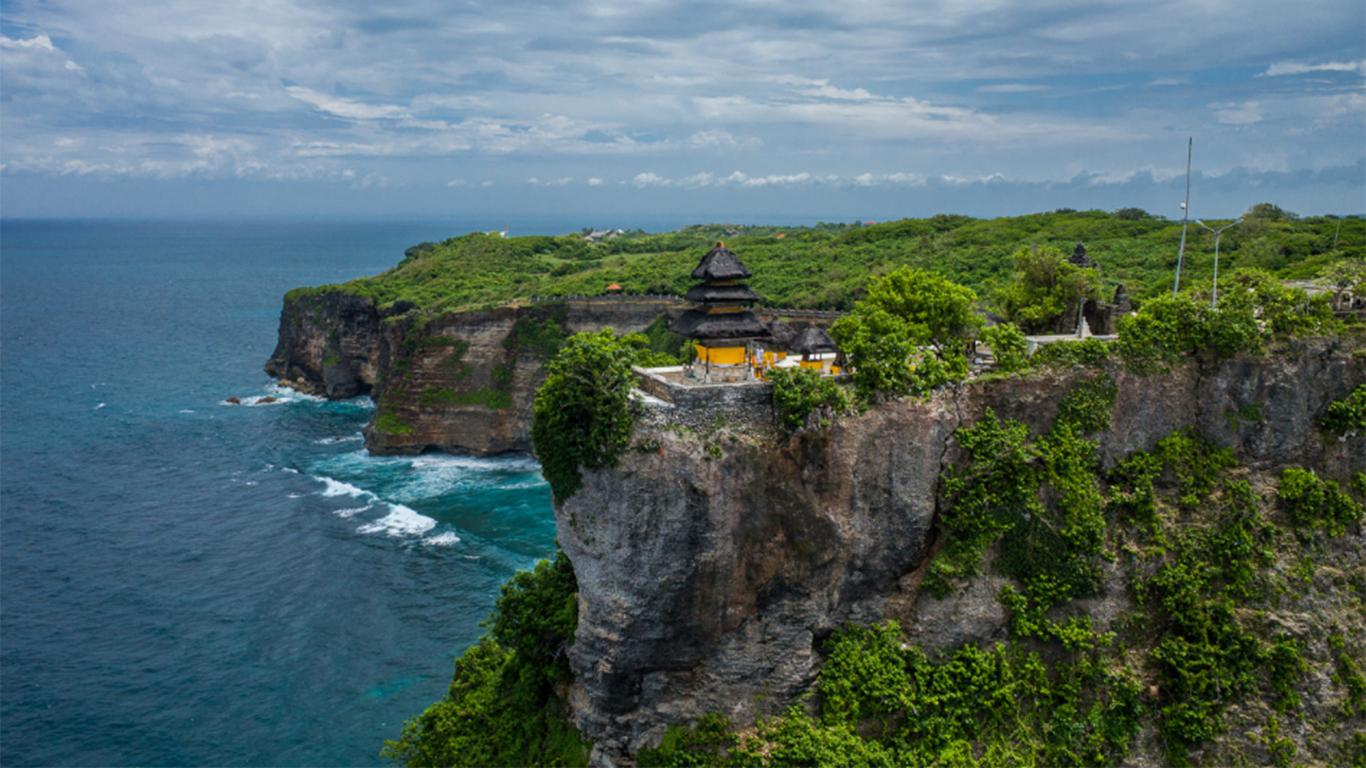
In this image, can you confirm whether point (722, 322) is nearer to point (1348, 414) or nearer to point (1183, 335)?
point (1183, 335)

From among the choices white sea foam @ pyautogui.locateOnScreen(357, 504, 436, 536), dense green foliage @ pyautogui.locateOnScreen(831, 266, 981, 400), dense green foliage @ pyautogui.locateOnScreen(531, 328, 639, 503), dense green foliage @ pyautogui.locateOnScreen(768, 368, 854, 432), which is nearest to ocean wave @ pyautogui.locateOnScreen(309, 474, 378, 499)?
white sea foam @ pyautogui.locateOnScreen(357, 504, 436, 536)

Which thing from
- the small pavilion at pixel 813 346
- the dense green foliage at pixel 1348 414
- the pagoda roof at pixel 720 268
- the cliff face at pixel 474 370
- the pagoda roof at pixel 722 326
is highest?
the pagoda roof at pixel 720 268

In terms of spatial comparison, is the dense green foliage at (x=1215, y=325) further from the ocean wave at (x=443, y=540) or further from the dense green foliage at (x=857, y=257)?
the ocean wave at (x=443, y=540)

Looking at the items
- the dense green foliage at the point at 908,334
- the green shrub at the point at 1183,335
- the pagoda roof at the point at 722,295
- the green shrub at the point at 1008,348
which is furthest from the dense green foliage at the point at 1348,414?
the pagoda roof at the point at 722,295

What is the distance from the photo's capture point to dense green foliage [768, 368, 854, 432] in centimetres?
2775

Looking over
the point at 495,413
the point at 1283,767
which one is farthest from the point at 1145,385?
the point at 495,413

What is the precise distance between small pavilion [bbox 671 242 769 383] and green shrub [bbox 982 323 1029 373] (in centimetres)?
768

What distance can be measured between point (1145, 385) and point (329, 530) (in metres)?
47.0

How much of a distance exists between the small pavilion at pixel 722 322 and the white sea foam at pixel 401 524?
33.2m

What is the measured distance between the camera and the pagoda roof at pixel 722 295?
30.8 metres

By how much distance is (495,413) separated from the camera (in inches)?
2872

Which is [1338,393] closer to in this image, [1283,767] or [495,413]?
[1283,767]

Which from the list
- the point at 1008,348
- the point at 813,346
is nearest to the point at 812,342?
the point at 813,346

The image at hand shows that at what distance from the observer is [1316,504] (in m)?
30.3
